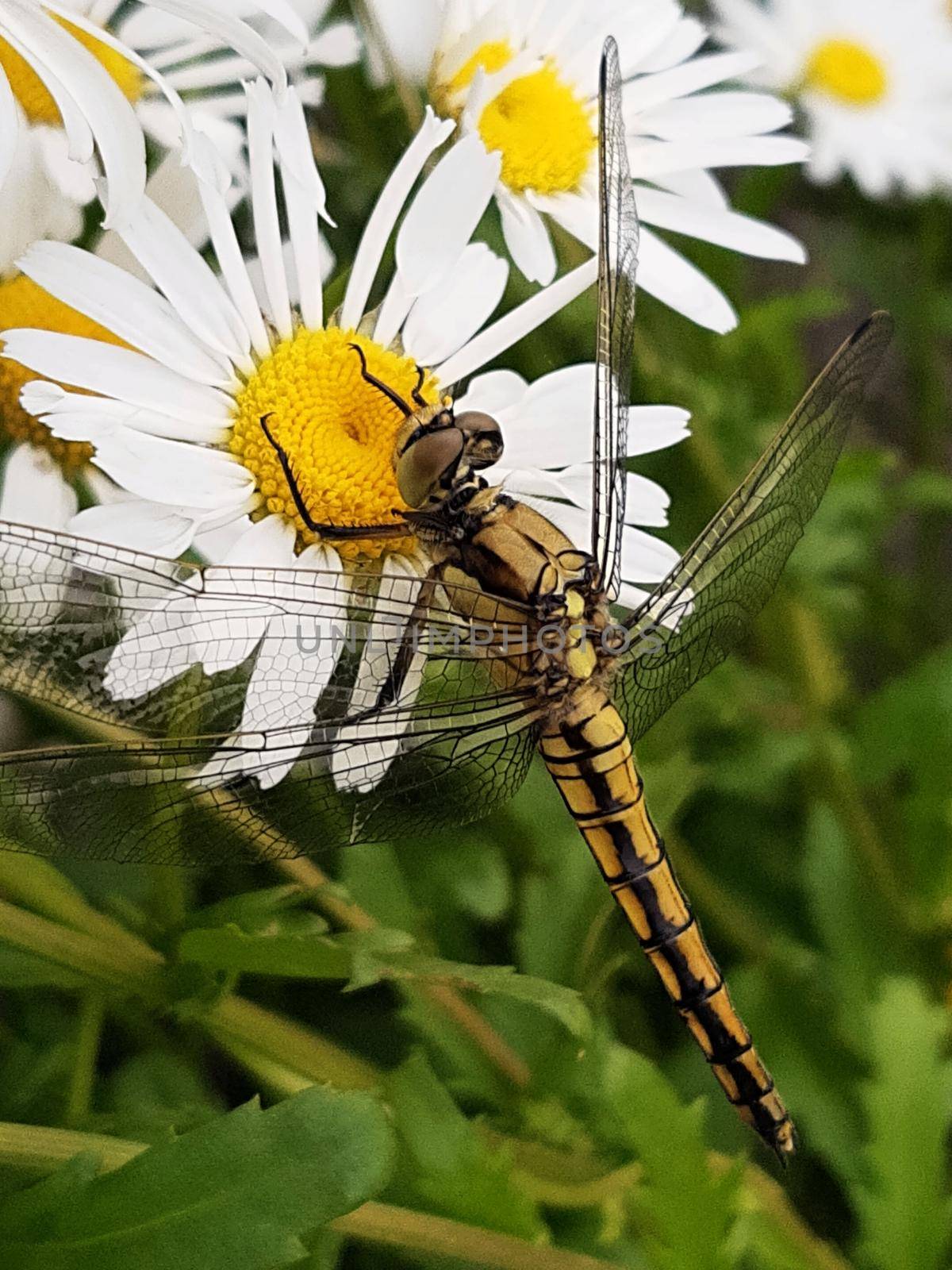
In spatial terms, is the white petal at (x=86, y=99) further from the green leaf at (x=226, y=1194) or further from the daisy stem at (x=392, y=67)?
the green leaf at (x=226, y=1194)

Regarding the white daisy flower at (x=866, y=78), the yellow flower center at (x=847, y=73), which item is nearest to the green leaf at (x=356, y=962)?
the white daisy flower at (x=866, y=78)

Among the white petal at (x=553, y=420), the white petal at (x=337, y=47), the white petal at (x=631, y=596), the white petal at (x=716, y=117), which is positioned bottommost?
the white petal at (x=631, y=596)

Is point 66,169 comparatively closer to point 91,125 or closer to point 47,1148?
point 91,125

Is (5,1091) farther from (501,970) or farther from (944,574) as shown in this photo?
(944,574)

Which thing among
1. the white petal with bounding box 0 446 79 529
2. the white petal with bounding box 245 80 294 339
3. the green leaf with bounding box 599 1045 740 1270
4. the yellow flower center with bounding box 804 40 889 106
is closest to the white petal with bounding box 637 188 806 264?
the white petal with bounding box 245 80 294 339

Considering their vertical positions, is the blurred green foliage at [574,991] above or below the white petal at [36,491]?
below

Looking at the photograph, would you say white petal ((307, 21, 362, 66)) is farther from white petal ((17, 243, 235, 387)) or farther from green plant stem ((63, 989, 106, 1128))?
green plant stem ((63, 989, 106, 1128))

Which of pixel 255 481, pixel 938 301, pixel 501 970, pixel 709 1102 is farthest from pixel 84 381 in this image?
pixel 938 301
